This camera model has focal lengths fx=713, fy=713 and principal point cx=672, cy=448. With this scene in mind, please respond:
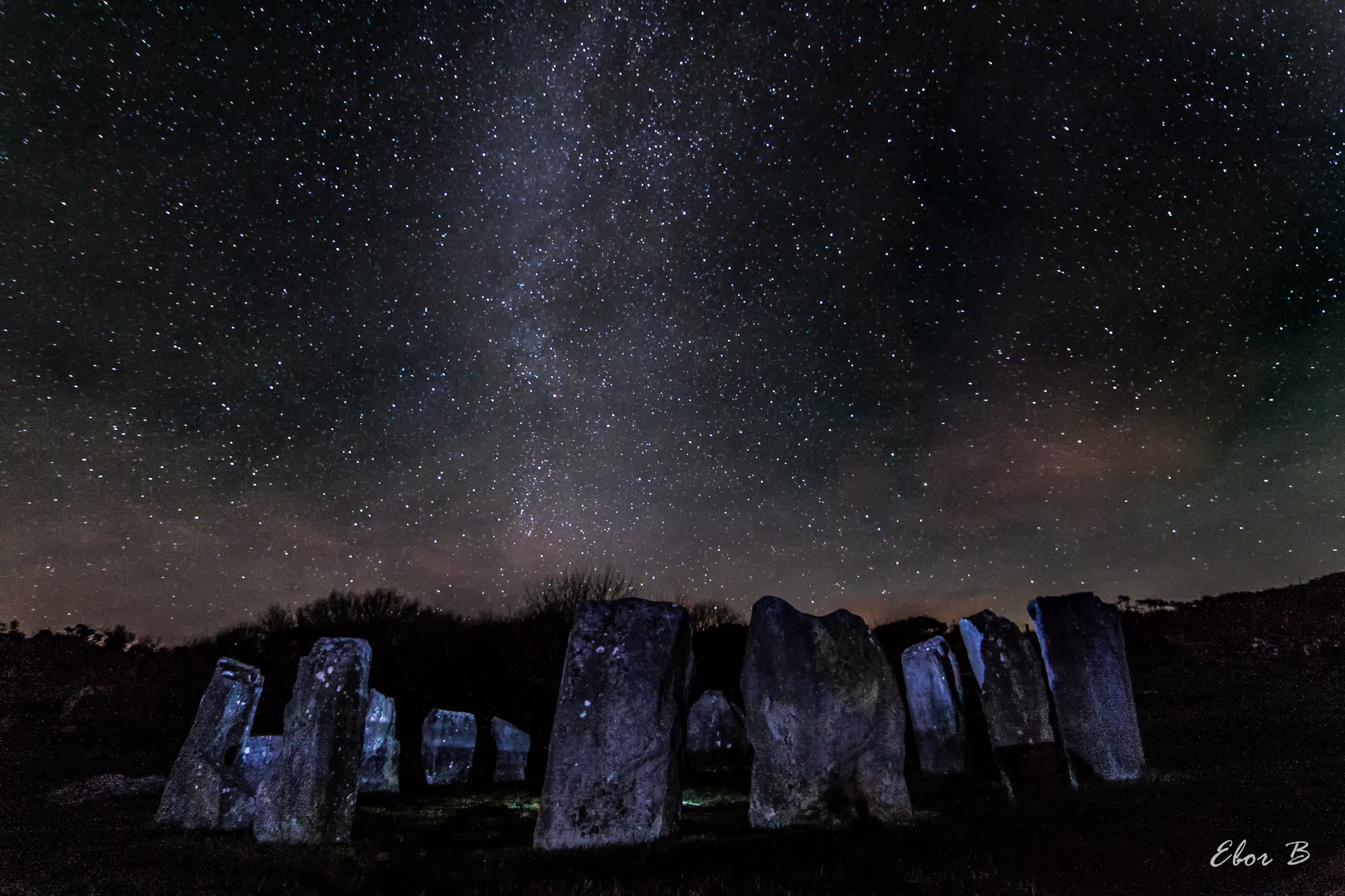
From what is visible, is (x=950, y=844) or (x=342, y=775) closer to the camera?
(x=950, y=844)

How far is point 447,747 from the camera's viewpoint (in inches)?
614

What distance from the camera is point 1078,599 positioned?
11.0m

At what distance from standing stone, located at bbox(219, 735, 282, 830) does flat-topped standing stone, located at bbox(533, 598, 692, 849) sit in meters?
3.99

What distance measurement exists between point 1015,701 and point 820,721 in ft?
16.5

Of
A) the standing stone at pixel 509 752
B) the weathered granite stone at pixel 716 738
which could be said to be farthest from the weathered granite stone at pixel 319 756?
the weathered granite stone at pixel 716 738

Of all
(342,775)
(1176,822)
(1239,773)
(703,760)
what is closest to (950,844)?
(1176,822)

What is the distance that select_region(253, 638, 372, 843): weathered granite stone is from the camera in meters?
8.52

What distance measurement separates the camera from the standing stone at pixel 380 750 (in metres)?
13.9

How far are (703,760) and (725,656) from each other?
11.2 m

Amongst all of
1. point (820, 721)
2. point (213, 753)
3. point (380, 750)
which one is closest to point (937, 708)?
point (820, 721)

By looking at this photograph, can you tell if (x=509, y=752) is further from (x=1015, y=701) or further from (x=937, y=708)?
(x=1015, y=701)

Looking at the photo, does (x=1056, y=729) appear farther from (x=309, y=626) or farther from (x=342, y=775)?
(x=309, y=626)

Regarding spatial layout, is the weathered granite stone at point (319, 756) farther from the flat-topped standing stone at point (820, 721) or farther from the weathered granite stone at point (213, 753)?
the flat-topped standing stone at point (820, 721)

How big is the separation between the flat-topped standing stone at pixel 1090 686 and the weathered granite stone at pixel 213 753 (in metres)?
12.1
